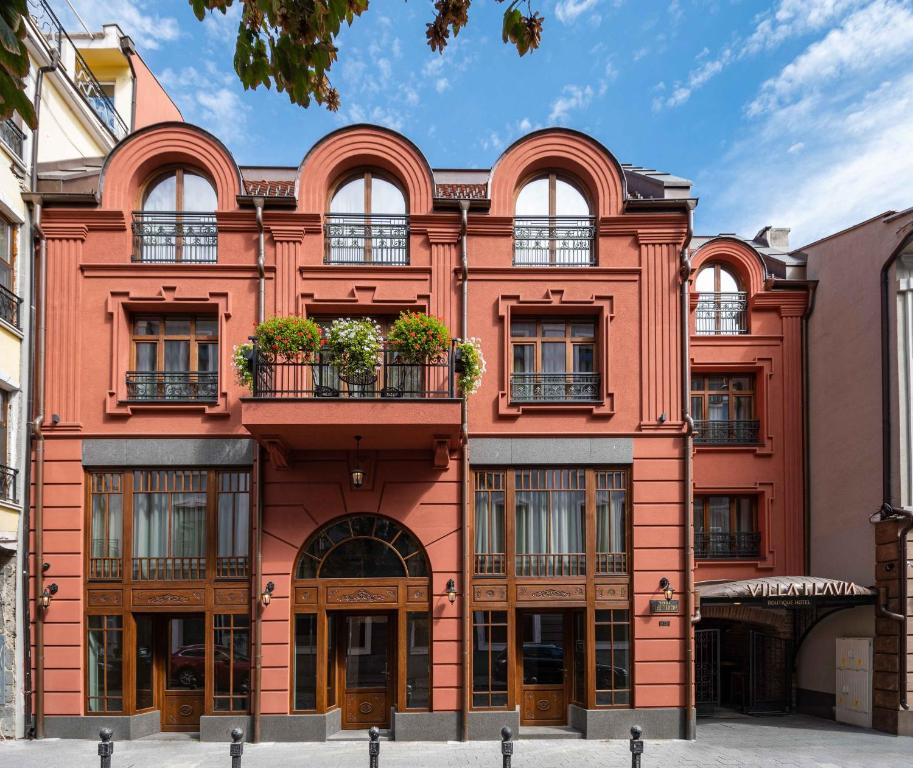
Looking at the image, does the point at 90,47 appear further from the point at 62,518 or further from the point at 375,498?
the point at 375,498

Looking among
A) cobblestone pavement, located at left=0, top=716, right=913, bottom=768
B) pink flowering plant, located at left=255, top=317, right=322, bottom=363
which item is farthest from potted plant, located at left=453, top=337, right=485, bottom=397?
cobblestone pavement, located at left=0, top=716, right=913, bottom=768

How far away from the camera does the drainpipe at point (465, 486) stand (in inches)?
592

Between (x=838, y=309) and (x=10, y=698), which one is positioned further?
(x=838, y=309)

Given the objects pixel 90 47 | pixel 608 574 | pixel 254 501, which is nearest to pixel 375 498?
pixel 254 501

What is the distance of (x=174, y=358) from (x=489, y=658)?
839cm

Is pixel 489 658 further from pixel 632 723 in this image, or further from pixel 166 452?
pixel 166 452

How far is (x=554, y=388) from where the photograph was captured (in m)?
16.1

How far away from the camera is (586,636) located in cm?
1549

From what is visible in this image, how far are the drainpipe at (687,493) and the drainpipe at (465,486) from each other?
13.4 feet

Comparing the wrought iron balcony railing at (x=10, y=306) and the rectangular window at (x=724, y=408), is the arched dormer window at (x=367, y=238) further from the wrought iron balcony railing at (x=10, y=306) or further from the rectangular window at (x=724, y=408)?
the rectangular window at (x=724, y=408)

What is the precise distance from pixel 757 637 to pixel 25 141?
19377 millimetres

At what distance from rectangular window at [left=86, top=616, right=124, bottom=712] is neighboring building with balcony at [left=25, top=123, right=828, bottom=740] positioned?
0.05 metres

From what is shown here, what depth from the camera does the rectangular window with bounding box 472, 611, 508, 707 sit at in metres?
15.3

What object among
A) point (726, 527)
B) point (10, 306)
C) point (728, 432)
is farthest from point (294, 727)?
point (728, 432)
